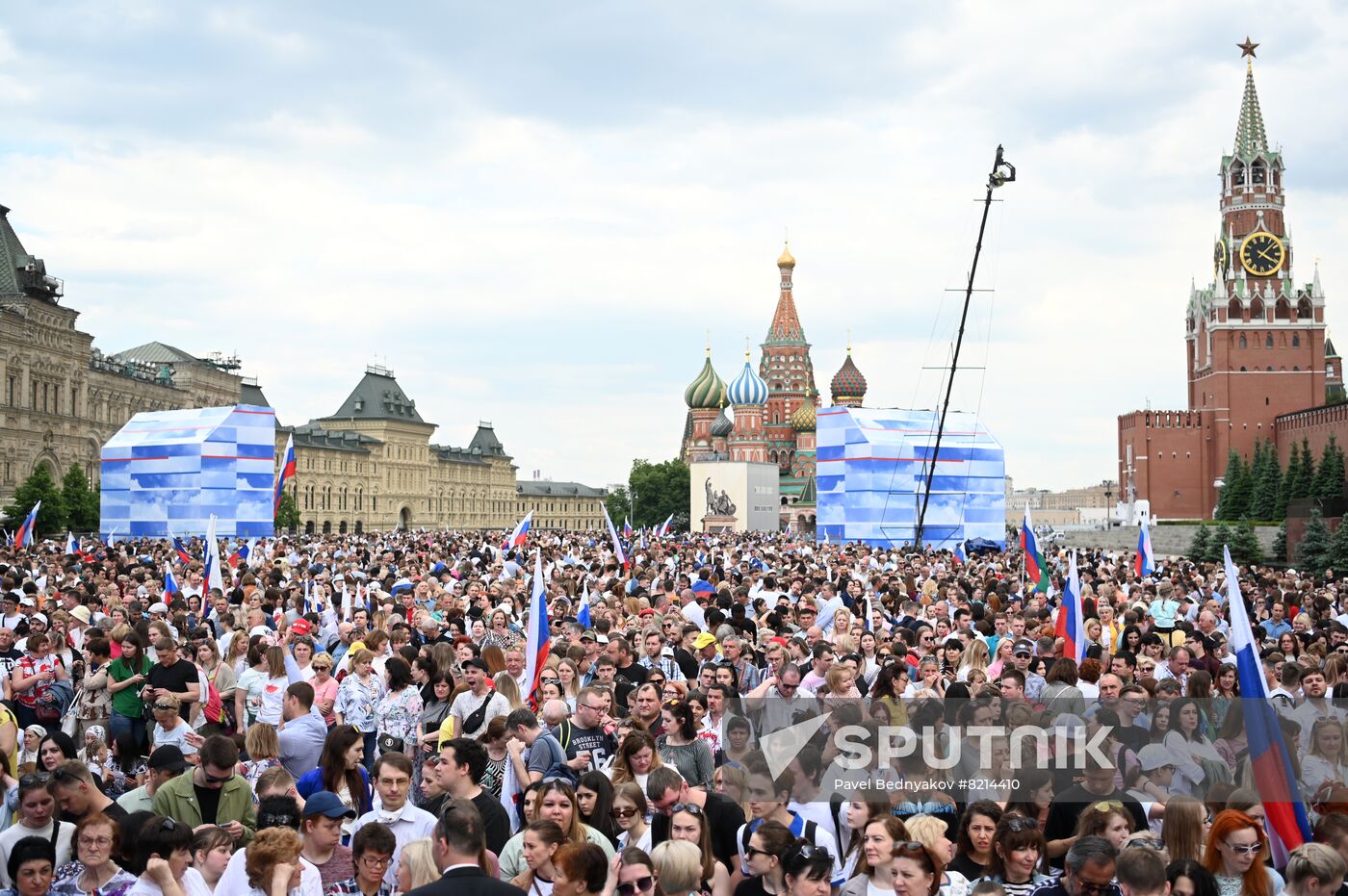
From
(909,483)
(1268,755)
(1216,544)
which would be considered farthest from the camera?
(1216,544)

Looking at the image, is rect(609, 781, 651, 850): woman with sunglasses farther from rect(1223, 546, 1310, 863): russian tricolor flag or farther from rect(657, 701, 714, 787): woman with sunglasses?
rect(1223, 546, 1310, 863): russian tricolor flag

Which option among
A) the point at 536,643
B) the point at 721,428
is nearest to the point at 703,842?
the point at 536,643

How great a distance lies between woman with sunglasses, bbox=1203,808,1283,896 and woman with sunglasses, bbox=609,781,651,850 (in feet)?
7.91

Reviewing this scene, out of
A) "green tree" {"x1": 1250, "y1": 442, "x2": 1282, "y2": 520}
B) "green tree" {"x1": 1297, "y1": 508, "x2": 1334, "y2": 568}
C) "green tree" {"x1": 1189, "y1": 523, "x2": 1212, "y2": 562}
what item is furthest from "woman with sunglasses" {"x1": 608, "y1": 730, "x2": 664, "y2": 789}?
"green tree" {"x1": 1250, "y1": 442, "x2": 1282, "y2": 520}

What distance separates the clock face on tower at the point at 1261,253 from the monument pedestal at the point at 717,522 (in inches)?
1675

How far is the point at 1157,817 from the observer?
6.52 metres

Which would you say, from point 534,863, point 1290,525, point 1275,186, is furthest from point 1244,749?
point 1275,186

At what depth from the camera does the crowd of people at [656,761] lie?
5.39m

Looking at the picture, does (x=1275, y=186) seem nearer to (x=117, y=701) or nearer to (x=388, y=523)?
(x=388, y=523)

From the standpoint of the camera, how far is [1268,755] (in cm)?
664

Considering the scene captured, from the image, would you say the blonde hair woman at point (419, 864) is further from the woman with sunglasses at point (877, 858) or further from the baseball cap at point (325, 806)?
the woman with sunglasses at point (877, 858)

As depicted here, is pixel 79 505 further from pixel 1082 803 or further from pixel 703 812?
pixel 1082 803

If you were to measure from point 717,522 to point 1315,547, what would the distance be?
5021cm

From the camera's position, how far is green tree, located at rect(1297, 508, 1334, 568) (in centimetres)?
5115
